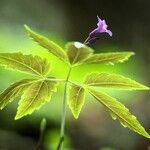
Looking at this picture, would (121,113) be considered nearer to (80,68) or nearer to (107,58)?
(107,58)

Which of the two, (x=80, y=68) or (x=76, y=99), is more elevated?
(x=80, y=68)

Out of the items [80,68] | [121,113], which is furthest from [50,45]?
[80,68]

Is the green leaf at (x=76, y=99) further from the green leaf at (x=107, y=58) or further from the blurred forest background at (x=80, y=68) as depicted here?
the blurred forest background at (x=80, y=68)

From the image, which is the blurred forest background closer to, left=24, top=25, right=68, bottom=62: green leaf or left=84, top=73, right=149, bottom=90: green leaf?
left=84, top=73, right=149, bottom=90: green leaf

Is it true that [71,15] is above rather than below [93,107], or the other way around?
above

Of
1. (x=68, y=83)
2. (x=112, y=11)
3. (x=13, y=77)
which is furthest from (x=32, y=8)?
(x=68, y=83)

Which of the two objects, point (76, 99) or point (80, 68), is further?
point (80, 68)

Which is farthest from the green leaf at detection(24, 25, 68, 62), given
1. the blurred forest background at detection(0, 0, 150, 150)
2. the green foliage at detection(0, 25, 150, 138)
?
the blurred forest background at detection(0, 0, 150, 150)

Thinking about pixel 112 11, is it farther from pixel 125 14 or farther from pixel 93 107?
pixel 93 107

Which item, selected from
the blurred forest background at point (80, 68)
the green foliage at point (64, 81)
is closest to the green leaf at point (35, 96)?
the green foliage at point (64, 81)
